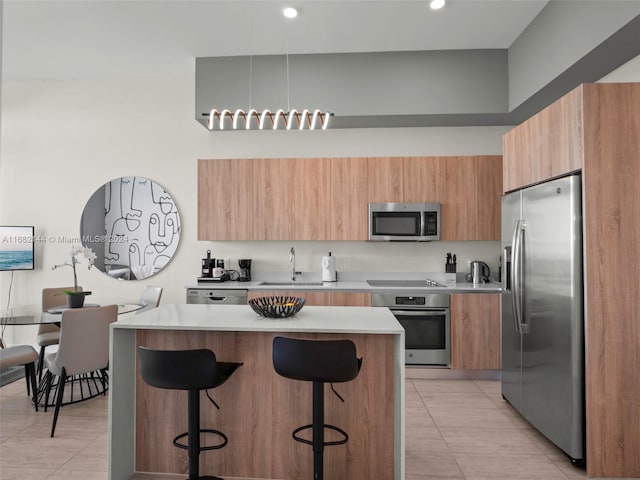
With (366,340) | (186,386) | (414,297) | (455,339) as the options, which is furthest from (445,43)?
(186,386)

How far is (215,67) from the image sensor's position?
452 centimetres

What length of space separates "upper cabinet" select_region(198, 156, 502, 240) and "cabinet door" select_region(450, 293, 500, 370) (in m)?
0.72

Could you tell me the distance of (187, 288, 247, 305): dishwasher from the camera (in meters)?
4.33

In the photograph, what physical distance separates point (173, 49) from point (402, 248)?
3.20 m

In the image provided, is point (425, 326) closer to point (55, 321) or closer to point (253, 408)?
point (253, 408)

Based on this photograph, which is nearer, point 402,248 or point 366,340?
point 366,340

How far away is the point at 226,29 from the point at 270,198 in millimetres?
1657

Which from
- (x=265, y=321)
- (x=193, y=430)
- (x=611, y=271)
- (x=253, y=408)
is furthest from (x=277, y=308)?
(x=611, y=271)

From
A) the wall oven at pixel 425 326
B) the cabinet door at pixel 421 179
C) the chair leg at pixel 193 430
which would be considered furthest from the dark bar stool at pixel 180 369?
the cabinet door at pixel 421 179

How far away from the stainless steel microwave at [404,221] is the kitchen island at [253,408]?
195cm

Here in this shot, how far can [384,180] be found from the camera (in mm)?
4547

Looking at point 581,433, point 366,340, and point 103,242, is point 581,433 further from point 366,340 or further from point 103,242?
point 103,242

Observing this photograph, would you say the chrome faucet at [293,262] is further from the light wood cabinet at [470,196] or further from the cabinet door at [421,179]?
the light wood cabinet at [470,196]

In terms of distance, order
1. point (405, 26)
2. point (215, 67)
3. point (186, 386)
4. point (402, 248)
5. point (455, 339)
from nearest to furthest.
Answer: point (186, 386) → point (405, 26) → point (455, 339) → point (215, 67) → point (402, 248)
